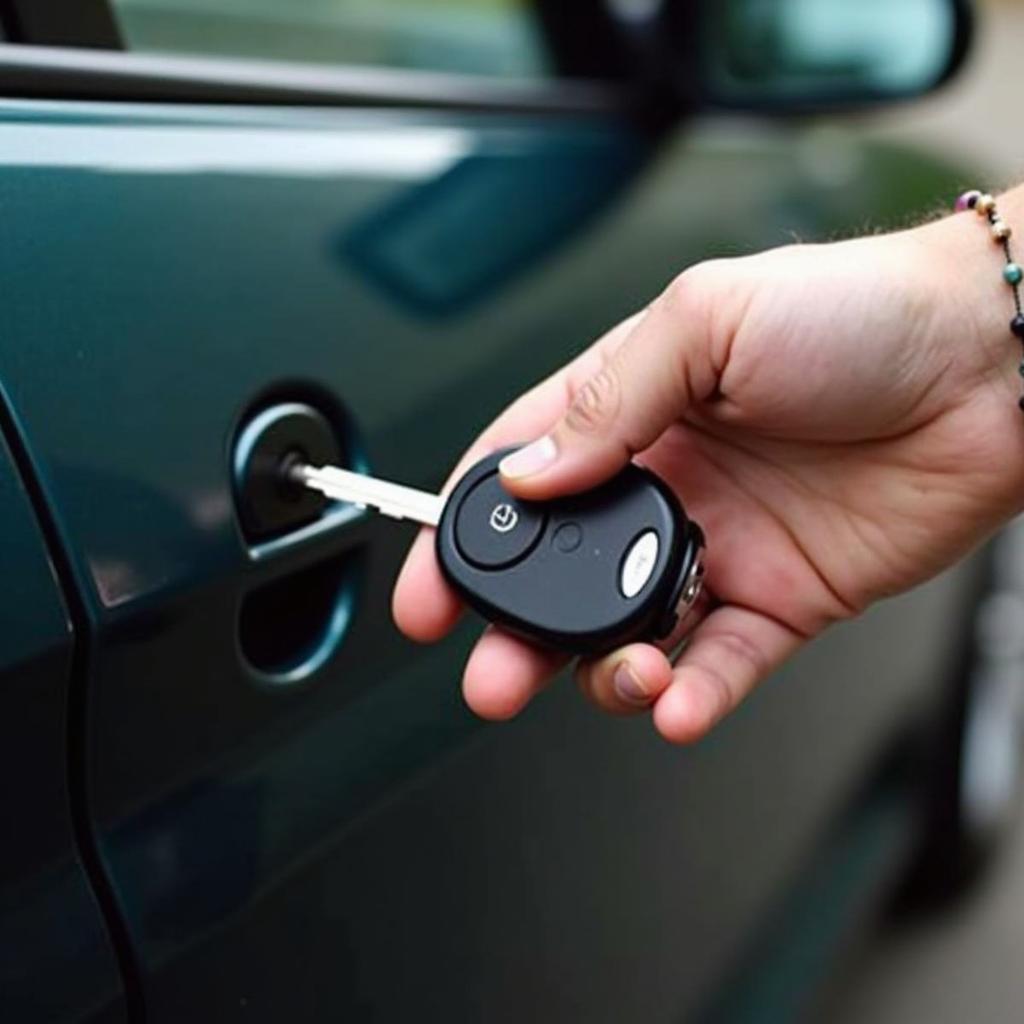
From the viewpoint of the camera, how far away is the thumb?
107cm

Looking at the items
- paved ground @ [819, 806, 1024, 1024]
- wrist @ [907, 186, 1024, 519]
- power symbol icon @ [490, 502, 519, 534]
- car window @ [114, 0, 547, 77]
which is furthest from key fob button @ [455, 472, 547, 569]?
paved ground @ [819, 806, 1024, 1024]

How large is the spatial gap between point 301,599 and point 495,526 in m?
0.16

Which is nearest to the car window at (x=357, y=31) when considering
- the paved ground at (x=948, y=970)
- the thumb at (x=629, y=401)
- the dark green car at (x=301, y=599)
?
the dark green car at (x=301, y=599)

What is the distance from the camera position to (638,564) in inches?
40.8

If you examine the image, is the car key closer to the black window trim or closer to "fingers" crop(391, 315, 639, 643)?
"fingers" crop(391, 315, 639, 643)

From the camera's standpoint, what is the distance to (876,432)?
1235mm

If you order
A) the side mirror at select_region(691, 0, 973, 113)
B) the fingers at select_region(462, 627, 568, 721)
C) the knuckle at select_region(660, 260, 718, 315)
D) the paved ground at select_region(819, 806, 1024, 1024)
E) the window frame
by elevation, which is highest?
the window frame

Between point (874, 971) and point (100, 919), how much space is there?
6.79ft

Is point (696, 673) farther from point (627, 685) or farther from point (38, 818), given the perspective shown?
point (38, 818)

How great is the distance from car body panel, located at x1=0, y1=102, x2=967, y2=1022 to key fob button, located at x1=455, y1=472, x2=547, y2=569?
9 cm

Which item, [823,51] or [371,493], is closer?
[371,493]

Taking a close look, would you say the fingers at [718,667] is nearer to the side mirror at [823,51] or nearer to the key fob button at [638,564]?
the key fob button at [638,564]

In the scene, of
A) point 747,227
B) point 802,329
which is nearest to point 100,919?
point 802,329

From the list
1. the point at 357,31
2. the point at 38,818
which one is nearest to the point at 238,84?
the point at 38,818
